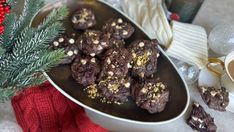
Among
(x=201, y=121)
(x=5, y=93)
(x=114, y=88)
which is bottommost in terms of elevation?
(x=201, y=121)

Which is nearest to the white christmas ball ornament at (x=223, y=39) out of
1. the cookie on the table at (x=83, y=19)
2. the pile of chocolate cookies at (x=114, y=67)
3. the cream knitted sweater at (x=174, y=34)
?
the cream knitted sweater at (x=174, y=34)

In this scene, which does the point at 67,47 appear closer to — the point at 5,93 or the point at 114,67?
the point at 114,67

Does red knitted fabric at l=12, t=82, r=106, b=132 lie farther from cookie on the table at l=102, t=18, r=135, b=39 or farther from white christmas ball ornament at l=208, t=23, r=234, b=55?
white christmas ball ornament at l=208, t=23, r=234, b=55

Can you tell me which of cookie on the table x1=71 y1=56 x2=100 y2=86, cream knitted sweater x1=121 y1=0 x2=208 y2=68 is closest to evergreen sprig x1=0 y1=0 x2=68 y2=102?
cookie on the table x1=71 y1=56 x2=100 y2=86

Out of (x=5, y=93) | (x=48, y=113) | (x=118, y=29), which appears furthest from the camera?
(x=118, y=29)

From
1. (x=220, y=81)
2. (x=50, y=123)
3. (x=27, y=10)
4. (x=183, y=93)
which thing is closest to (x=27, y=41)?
(x=27, y=10)

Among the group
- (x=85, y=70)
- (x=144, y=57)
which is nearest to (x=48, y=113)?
(x=85, y=70)

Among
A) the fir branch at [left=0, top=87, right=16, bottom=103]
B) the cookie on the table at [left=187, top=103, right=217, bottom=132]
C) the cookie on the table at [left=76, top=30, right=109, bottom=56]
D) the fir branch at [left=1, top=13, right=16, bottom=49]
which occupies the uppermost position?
the fir branch at [left=1, top=13, right=16, bottom=49]
